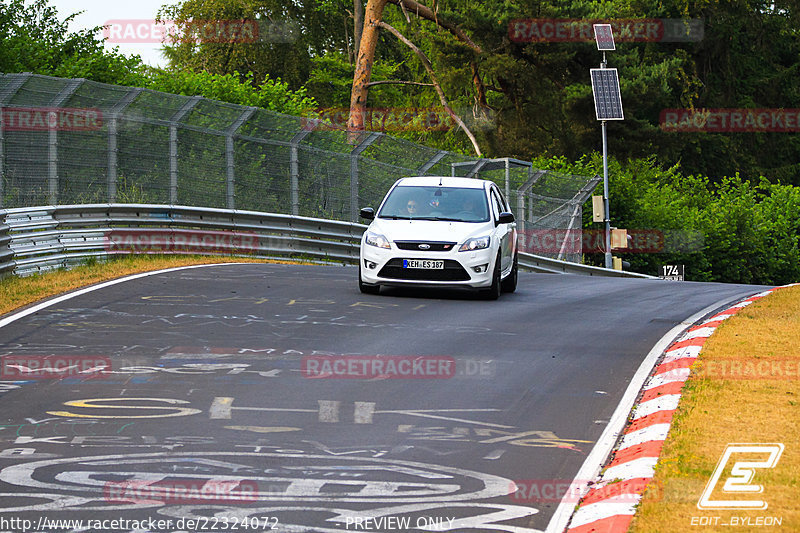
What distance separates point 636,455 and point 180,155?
51.4 ft

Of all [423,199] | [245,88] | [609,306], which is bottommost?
[609,306]

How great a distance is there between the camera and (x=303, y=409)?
8.23 metres

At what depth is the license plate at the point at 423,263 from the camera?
15.4m

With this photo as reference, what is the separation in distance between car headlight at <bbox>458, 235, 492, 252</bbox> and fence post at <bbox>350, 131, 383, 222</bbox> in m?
9.34

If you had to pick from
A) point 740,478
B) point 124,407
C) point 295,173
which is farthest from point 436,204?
point 740,478

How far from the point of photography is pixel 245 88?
1248 inches

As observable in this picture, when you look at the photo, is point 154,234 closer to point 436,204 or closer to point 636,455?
point 436,204

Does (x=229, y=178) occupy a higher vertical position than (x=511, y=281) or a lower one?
higher

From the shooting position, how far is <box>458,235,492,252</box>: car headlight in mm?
15477

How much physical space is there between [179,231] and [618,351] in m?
11.1

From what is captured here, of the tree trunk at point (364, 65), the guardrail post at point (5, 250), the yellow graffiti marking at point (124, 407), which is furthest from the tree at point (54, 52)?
the yellow graffiti marking at point (124, 407)

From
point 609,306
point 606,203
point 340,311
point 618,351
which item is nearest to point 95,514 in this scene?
point 618,351

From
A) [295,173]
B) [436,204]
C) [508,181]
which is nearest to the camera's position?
[436,204]

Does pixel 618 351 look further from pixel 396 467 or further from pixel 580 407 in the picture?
pixel 396 467
